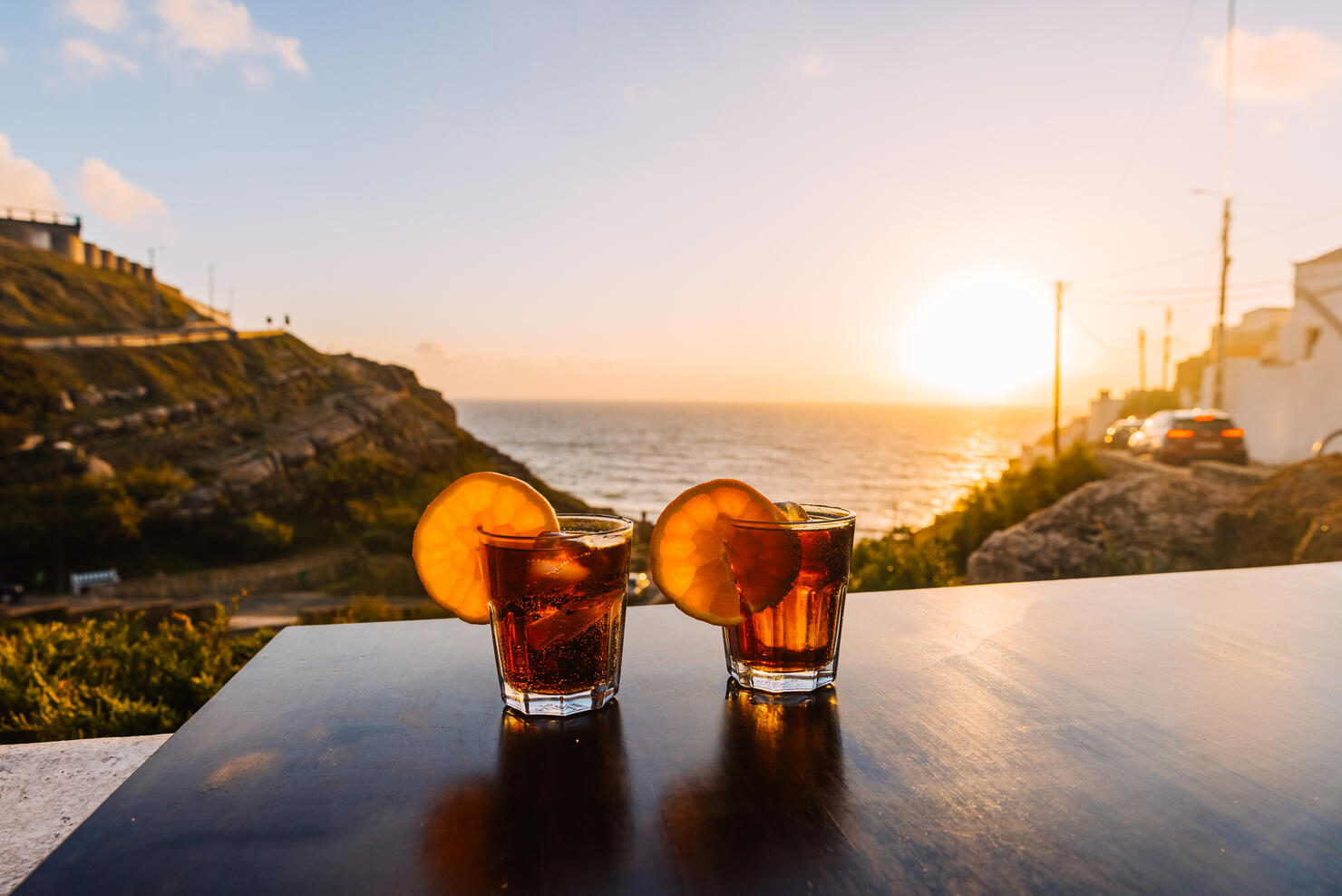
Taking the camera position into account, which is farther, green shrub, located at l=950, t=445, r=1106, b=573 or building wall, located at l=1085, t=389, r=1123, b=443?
building wall, located at l=1085, t=389, r=1123, b=443

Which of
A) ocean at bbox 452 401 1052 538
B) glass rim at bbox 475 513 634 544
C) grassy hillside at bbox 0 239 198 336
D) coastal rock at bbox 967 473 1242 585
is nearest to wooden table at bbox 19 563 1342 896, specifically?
glass rim at bbox 475 513 634 544

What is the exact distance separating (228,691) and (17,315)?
51511 millimetres

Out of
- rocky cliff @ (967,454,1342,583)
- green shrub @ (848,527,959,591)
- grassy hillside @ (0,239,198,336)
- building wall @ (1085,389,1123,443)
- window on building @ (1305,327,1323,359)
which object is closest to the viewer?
rocky cliff @ (967,454,1342,583)

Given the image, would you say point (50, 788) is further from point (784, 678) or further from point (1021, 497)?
point (1021, 497)

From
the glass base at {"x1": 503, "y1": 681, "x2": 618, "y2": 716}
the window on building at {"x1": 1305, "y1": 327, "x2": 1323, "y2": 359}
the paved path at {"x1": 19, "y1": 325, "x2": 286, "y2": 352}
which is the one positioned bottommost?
the glass base at {"x1": 503, "y1": 681, "x2": 618, "y2": 716}

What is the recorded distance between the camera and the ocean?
55125mm

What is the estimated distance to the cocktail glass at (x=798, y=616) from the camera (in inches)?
39.9

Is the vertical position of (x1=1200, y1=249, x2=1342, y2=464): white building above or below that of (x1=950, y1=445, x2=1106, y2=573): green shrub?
above

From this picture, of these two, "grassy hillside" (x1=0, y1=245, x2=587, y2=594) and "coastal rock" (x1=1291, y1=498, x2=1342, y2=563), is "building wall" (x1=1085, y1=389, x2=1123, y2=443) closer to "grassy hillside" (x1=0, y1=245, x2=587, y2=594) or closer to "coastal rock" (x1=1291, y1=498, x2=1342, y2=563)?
"grassy hillside" (x1=0, y1=245, x2=587, y2=594)

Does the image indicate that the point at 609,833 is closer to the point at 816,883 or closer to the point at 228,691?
the point at 816,883

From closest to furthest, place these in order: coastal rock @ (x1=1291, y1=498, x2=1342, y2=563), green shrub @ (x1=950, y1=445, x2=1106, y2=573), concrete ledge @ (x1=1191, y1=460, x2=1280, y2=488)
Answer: coastal rock @ (x1=1291, y1=498, x2=1342, y2=563)
concrete ledge @ (x1=1191, y1=460, x2=1280, y2=488)
green shrub @ (x1=950, y1=445, x2=1106, y2=573)

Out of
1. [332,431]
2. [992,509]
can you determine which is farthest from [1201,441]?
A: [332,431]

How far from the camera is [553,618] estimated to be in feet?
3.15

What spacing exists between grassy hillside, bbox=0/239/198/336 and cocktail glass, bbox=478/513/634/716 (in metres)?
48.7
